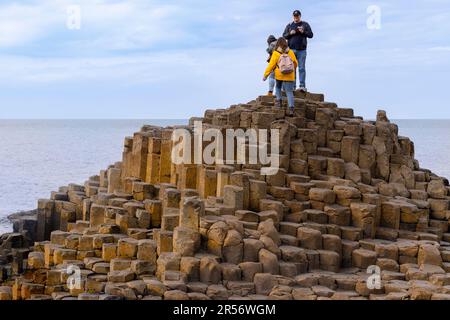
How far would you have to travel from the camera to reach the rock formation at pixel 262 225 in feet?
55.6

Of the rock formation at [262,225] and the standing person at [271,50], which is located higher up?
the standing person at [271,50]

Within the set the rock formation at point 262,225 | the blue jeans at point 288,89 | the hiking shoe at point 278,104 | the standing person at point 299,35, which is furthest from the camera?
the standing person at point 299,35

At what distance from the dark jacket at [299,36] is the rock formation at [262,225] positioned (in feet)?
4.86

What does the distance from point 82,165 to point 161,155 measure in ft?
208

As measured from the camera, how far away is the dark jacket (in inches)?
863

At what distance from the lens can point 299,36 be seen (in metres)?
21.9

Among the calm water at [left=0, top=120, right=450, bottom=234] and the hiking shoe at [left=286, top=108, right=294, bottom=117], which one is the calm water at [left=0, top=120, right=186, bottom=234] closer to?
the calm water at [left=0, top=120, right=450, bottom=234]

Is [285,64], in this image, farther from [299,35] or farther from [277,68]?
[299,35]

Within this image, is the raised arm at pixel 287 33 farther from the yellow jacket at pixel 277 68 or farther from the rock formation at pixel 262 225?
the rock formation at pixel 262 225

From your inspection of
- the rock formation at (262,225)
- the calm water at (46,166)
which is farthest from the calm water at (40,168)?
the rock formation at (262,225)

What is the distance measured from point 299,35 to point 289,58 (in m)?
1.75

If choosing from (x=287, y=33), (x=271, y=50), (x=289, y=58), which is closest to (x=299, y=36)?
(x=287, y=33)
